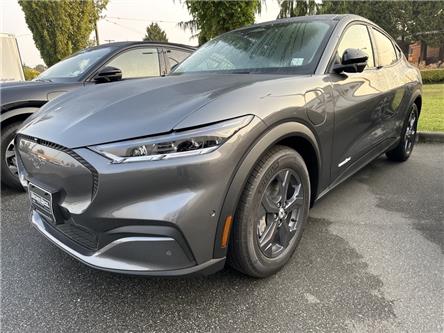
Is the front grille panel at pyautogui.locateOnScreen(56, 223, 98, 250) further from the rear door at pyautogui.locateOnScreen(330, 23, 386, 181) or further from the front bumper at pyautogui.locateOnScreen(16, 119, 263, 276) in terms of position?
the rear door at pyautogui.locateOnScreen(330, 23, 386, 181)

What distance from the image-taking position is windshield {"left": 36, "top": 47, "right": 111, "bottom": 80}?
13.9 ft

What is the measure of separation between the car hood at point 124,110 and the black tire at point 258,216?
47 centimetres

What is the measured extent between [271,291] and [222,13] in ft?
22.4

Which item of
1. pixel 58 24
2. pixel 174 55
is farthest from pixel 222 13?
pixel 58 24

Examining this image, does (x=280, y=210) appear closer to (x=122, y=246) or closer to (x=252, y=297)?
(x=252, y=297)

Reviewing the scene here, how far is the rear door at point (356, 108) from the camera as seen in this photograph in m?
2.54

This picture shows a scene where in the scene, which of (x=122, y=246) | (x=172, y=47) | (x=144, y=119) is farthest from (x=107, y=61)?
(x=122, y=246)

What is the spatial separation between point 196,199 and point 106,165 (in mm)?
441

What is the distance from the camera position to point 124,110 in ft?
6.03

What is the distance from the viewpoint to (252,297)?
2.00 metres

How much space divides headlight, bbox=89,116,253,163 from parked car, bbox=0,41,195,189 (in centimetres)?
253

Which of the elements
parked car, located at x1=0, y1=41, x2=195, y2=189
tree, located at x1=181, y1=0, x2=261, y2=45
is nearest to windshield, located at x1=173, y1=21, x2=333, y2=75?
parked car, located at x1=0, y1=41, x2=195, y2=189

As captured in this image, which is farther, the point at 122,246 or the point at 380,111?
the point at 380,111

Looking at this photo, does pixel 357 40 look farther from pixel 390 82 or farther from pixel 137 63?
pixel 137 63
